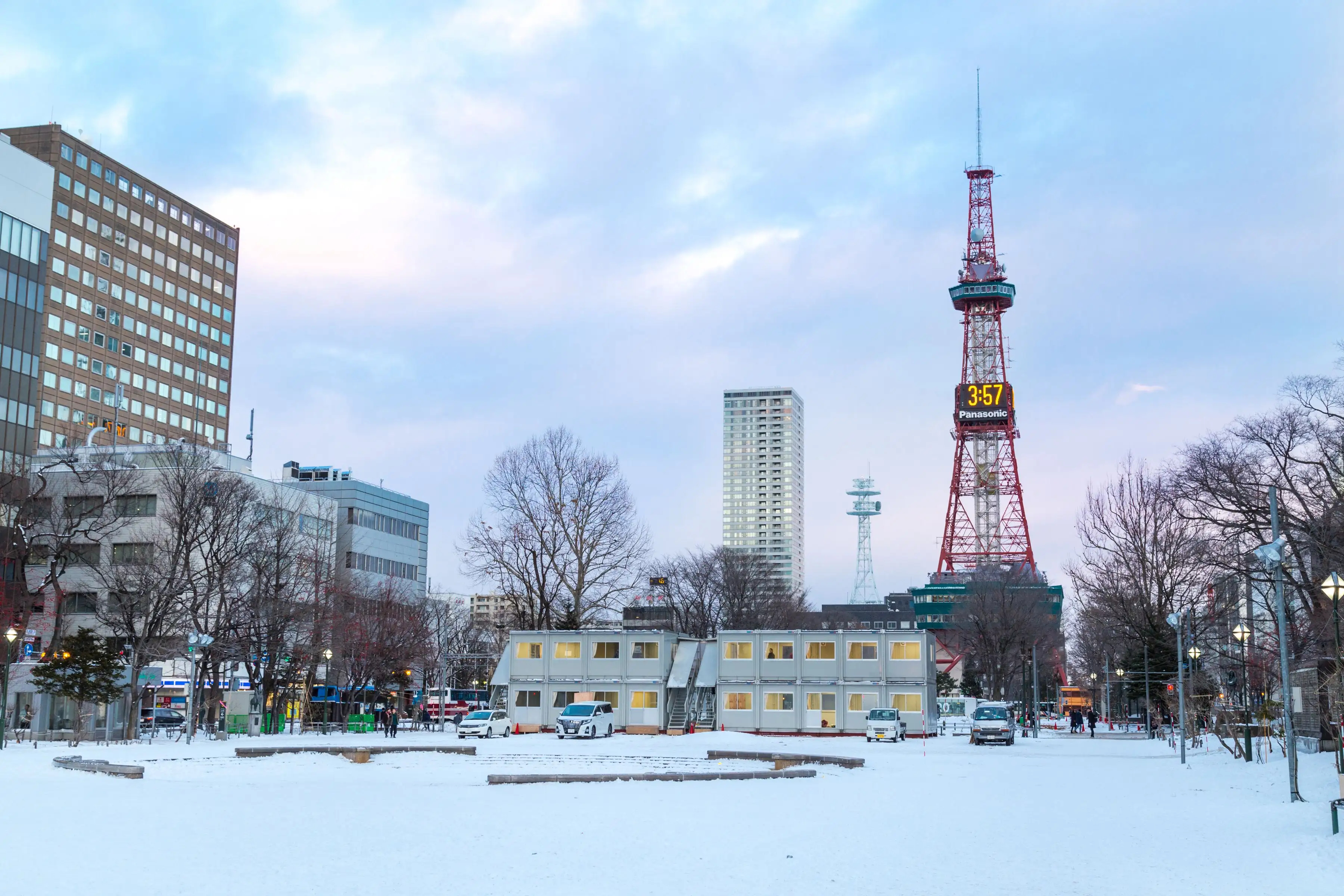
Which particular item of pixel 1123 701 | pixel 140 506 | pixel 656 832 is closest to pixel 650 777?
pixel 656 832

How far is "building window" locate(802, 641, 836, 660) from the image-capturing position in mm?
60906

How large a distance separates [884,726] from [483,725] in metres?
18.6

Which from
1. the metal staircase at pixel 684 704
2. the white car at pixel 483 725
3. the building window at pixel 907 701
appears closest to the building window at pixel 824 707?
the building window at pixel 907 701

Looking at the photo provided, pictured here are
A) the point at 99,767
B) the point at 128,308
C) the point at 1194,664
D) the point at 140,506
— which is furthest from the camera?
the point at 128,308

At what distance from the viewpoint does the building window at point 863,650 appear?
198 feet

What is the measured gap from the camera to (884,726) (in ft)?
180

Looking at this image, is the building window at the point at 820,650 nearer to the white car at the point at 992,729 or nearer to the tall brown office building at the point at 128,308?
the white car at the point at 992,729

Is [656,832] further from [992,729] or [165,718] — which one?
[165,718]

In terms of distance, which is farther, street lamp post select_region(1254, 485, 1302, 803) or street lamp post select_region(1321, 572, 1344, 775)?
street lamp post select_region(1254, 485, 1302, 803)

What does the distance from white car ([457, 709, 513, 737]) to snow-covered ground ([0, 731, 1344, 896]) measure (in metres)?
23.1

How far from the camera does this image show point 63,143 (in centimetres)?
11638

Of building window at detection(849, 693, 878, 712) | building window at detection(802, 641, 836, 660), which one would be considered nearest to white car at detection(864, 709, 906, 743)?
building window at detection(849, 693, 878, 712)

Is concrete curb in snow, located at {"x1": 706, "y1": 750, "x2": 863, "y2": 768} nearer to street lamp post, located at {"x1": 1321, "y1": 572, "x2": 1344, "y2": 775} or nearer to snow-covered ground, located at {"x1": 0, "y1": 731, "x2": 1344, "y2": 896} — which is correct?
snow-covered ground, located at {"x1": 0, "y1": 731, "x2": 1344, "y2": 896}

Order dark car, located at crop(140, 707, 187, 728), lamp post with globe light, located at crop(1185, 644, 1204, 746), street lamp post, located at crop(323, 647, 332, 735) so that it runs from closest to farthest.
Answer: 1. lamp post with globe light, located at crop(1185, 644, 1204, 746)
2. street lamp post, located at crop(323, 647, 332, 735)
3. dark car, located at crop(140, 707, 187, 728)
